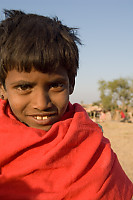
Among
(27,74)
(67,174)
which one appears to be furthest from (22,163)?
(27,74)

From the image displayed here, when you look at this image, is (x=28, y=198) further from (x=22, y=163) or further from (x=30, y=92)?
(x=30, y=92)

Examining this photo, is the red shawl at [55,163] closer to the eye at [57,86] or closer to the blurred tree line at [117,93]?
the eye at [57,86]

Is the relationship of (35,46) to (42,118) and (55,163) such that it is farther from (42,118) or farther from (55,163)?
(55,163)

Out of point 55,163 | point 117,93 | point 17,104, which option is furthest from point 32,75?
point 117,93

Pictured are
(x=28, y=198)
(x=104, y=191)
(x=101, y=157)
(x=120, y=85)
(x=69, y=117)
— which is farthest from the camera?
(x=120, y=85)

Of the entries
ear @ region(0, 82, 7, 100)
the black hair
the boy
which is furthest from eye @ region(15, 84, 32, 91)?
ear @ region(0, 82, 7, 100)

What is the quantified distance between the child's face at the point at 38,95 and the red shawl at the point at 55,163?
0.07 meters

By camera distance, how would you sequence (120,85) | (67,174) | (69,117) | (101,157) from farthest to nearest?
(120,85) < (69,117) < (101,157) < (67,174)

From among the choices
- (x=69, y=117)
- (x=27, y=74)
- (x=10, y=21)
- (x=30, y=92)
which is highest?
(x=10, y=21)

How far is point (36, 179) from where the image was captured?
1.43 meters

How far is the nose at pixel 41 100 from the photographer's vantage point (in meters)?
1.51

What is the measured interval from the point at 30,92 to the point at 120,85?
3056 centimetres

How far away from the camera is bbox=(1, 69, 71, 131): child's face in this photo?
4.94 ft

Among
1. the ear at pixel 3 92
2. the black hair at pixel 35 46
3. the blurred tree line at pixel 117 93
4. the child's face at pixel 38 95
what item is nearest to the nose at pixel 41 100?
the child's face at pixel 38 95
